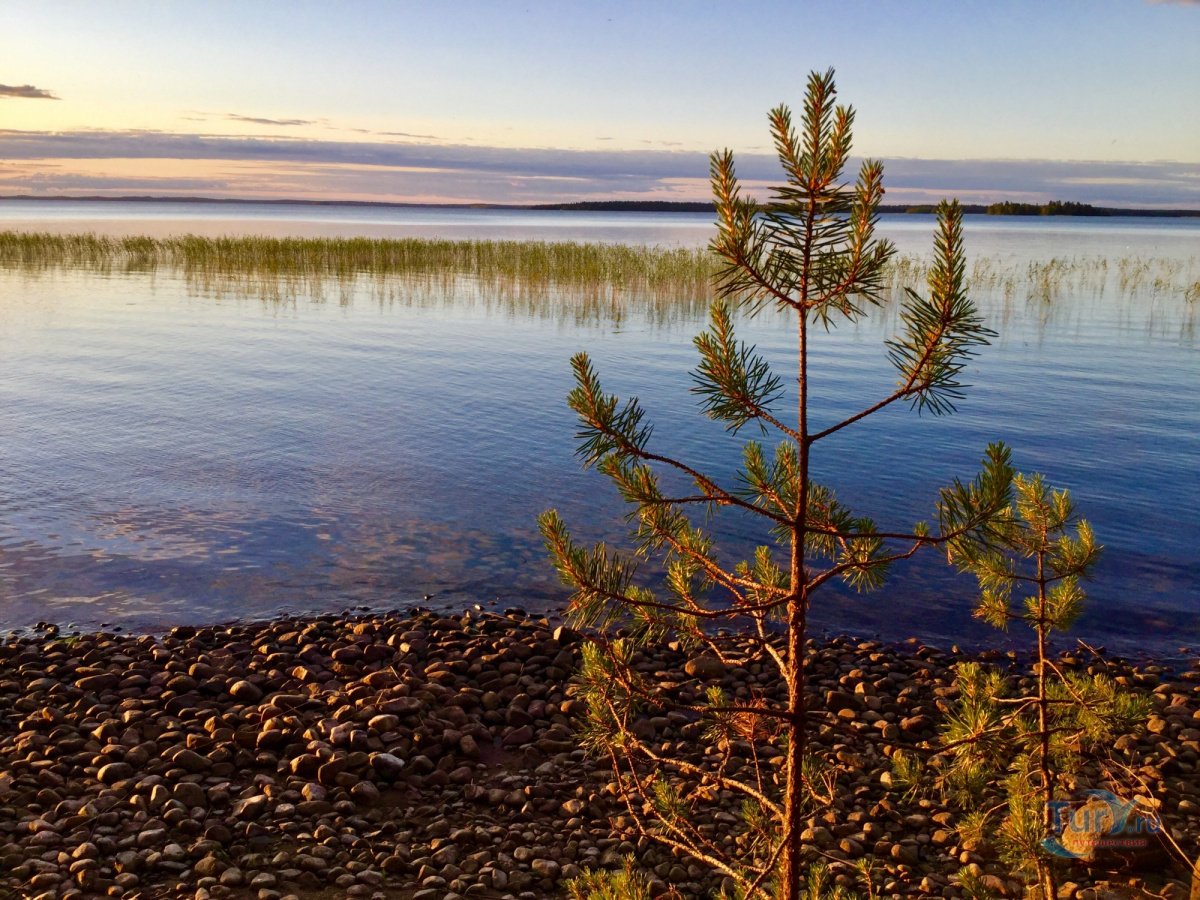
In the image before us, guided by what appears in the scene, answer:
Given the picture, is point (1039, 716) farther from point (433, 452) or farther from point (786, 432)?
point (433, 452)

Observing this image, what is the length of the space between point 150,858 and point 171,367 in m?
21.1

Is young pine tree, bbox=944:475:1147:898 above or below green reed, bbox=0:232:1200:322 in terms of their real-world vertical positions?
below

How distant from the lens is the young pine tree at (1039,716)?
3.74m

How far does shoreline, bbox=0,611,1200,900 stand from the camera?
5.44 meters

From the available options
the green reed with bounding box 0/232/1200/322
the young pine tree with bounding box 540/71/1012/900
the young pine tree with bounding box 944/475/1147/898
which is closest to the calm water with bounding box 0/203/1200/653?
the green reed with bounding box 0/232/1200/322

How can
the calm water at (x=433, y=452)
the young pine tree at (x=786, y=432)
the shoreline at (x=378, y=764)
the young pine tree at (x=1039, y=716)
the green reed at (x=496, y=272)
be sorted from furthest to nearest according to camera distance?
1. the green reed at (x=496, y=272)
2. the calm water at (x=433, y=452)
3. the shoreline at (x=378, y=764)
4. the young pine tree at (x=1039, y=716)
5. the young pine tree at (x=786, y=432)

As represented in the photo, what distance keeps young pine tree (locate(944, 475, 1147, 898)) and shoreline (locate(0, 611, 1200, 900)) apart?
26.6 inches

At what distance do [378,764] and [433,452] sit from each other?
1060 centimetres

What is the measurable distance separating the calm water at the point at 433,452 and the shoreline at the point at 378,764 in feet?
4.45

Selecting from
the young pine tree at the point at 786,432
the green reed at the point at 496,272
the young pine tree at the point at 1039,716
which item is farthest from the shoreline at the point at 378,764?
the green reed at the point at 496,272

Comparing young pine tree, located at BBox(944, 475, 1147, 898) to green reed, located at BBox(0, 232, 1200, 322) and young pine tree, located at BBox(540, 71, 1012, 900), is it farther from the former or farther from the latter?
green reed, located at BBox(0, 232, 1200, 322)

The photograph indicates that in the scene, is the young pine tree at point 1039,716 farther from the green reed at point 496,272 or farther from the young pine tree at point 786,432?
the green reed at point 496,272

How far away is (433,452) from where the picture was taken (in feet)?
55.1

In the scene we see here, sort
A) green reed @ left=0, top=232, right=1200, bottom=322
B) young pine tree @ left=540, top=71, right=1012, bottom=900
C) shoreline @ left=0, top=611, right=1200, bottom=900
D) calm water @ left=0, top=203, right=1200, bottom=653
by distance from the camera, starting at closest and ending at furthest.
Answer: young pine tree @ left=540, top=71, right=1012, bottom=900
shoreline @ left=0, top=611, right=1200, bottom=900
calm water @ left=0, top=203, right=1200, bottom=653
green reed @ left=0, top=232, right=1200, bottom=322
